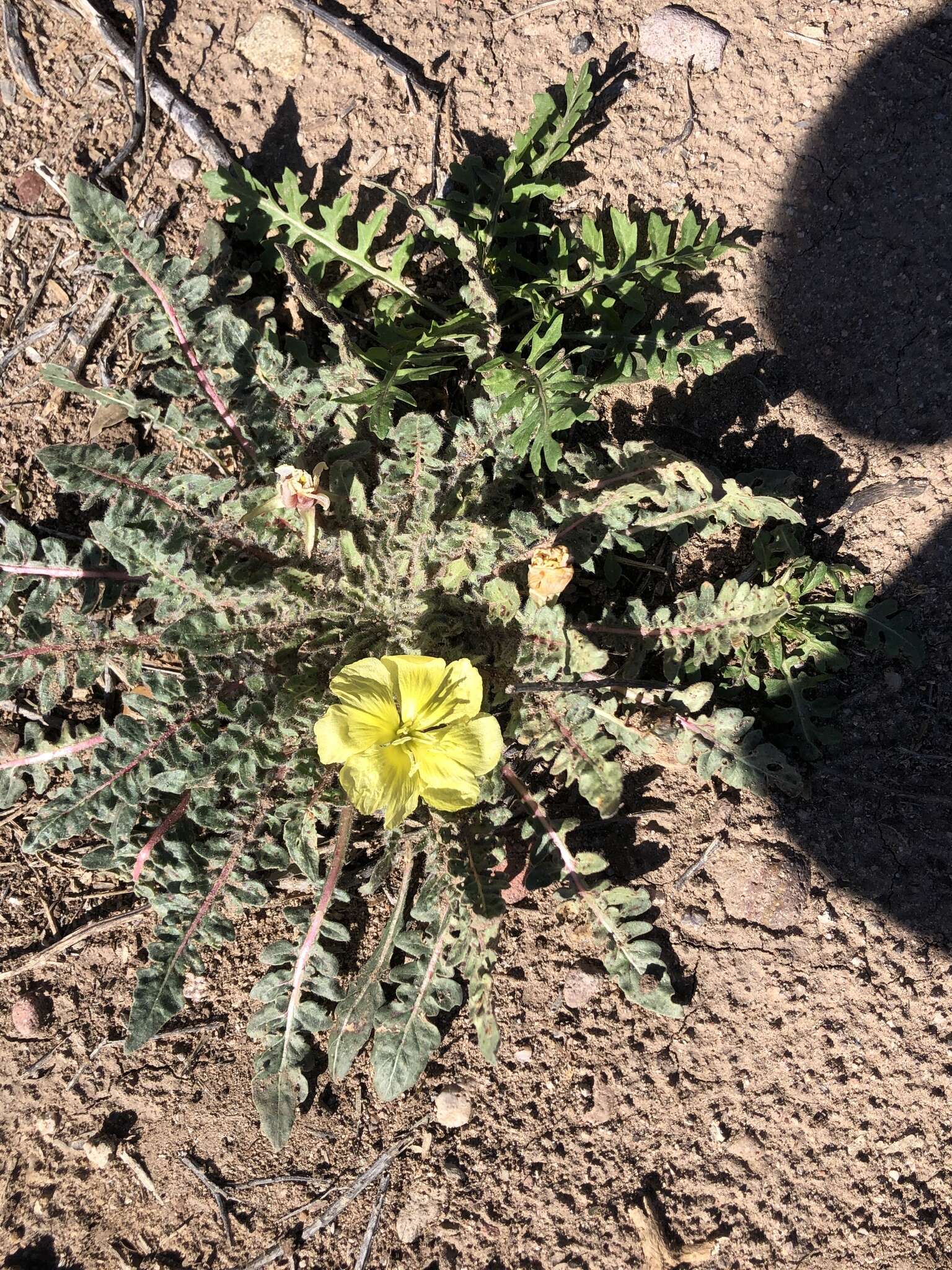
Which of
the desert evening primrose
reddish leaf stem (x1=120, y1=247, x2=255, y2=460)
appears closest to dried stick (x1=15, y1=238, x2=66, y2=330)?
reddish leaf stem (x1=120, y1=247, x2=255, y2=460)

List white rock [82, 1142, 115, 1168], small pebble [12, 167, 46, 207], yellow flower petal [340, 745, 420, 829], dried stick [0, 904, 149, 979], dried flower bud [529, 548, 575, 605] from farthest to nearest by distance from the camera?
1. small pebble [12, 167, 46, 207]
2. dried stick [0, 904, 149, 979]
3. white rock [82, 1142, 115, 1168]
4. dried flower bud [529, 548, 575, 605]
5. yellow flower petal [340, 745, 420, 829]

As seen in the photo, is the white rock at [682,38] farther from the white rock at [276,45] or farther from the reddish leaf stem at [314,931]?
the reddish leaf stem at [314,931]

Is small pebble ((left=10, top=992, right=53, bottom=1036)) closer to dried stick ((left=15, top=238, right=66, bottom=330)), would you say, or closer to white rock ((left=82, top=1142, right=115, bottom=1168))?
white rock ((left=82, top=1142, right=115, bottom=1168))

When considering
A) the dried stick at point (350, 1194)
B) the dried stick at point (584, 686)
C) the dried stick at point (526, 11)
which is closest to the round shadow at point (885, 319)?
the dried stick at point (584, 686)

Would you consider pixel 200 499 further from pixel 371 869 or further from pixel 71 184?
pixel 371 869

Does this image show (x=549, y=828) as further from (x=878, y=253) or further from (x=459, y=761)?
(x=878, y=253)
